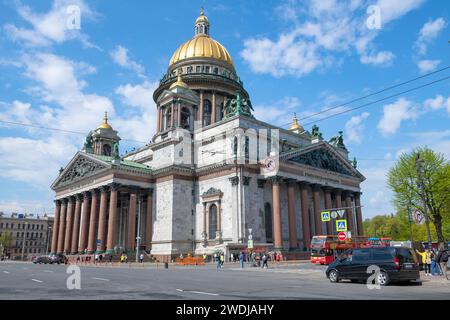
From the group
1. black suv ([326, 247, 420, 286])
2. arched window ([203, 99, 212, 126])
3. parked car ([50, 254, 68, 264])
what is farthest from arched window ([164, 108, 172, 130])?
black suv ([326, 247, 420, 286])

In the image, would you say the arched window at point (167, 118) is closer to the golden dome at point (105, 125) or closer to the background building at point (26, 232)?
the golden dome at point (105, 125)

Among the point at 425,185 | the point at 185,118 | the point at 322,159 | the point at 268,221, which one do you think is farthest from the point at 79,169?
the point at 425,185

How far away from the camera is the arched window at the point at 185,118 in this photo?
62.4 meters

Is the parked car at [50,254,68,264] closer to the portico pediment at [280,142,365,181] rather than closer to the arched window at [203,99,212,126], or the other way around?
the arched window at [203,99,212,126]

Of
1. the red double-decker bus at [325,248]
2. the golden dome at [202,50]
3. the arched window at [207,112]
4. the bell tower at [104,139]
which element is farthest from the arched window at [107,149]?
the red double-decker bus at [325,248]

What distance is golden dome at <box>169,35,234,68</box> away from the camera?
74250 millimetres

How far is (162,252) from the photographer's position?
52.8 m

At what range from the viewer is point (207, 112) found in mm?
71688

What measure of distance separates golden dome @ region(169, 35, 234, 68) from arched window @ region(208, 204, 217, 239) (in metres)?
32.1

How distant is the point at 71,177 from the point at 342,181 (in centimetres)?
4147

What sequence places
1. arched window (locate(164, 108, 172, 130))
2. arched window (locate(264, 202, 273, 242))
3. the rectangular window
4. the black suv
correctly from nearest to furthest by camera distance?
the black suv, the rectangular window, arched window (locate(264, 202, 273, 242)), arched window (locate(164, 108, 172, 130))

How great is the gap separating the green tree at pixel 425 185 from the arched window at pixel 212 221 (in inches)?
852
